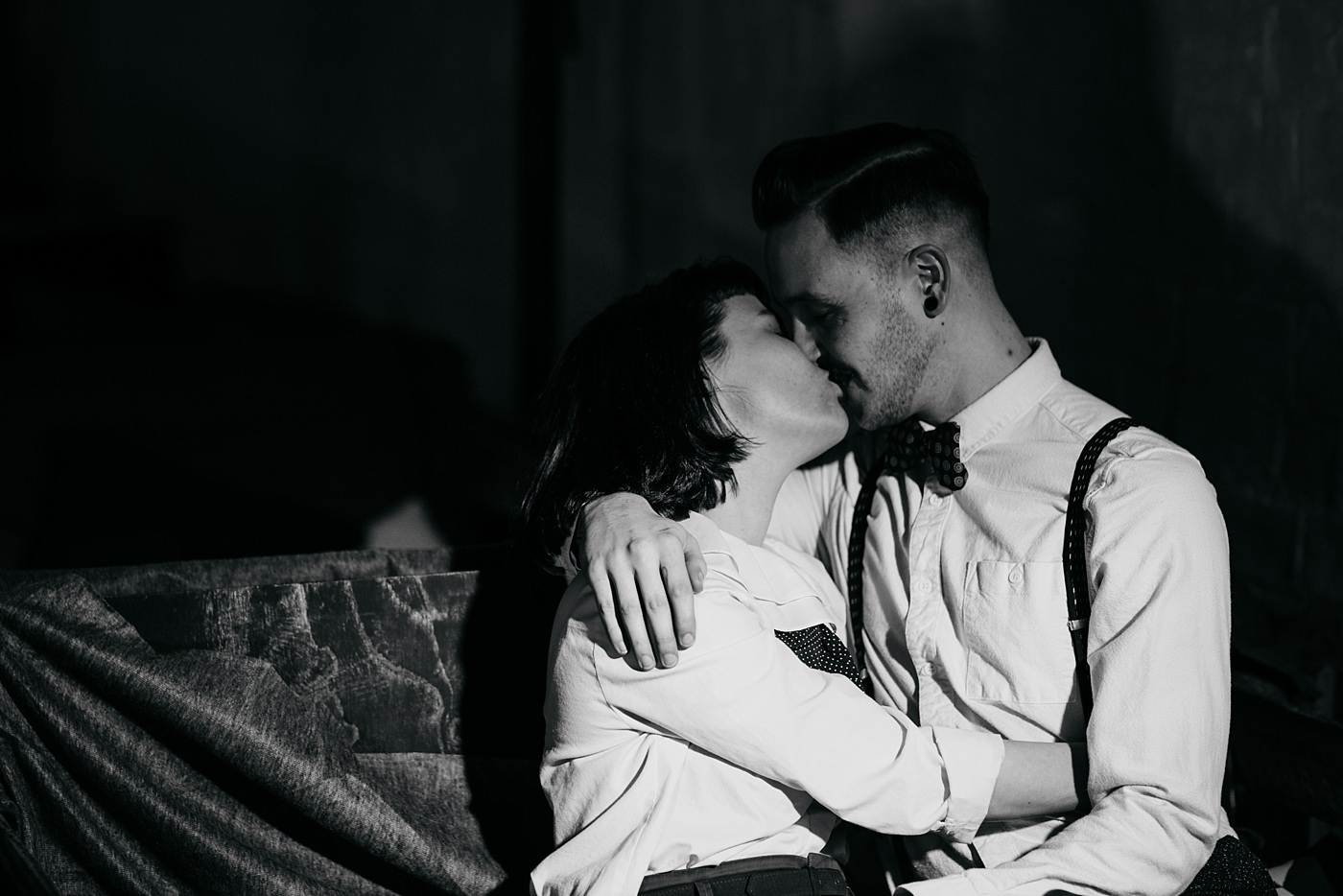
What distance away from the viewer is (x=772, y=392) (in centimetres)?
173

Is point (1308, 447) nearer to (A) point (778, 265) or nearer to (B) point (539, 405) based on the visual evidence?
(A) point (778, 265)

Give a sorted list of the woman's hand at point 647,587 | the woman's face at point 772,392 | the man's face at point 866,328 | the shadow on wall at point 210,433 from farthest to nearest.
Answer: the shadow on wall at point 210,433 < the man's face at point 866,328 < the woman's face at point 772,392 < the woman's hand at point 647,587

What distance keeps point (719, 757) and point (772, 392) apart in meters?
0.48

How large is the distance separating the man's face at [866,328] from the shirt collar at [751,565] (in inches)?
9.8

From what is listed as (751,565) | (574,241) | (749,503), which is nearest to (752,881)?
(751,565)

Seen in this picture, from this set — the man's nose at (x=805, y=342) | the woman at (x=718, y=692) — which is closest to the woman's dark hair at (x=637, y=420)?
the woman at (x=718, y=692)

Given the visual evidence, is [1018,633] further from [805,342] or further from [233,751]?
[233,751]

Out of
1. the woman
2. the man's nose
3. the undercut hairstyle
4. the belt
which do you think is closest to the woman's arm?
the woman

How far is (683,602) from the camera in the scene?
4.71ft

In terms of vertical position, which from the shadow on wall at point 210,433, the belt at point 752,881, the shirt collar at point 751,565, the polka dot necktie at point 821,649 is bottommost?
the shadow on wall at point 210,433

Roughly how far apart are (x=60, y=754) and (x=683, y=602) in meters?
0.81

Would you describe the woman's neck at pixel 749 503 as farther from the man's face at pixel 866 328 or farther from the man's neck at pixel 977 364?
the man's neck at pixel 977 364

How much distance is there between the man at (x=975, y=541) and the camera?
1487mm

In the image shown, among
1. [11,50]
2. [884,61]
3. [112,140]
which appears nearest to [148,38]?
[112,140]
